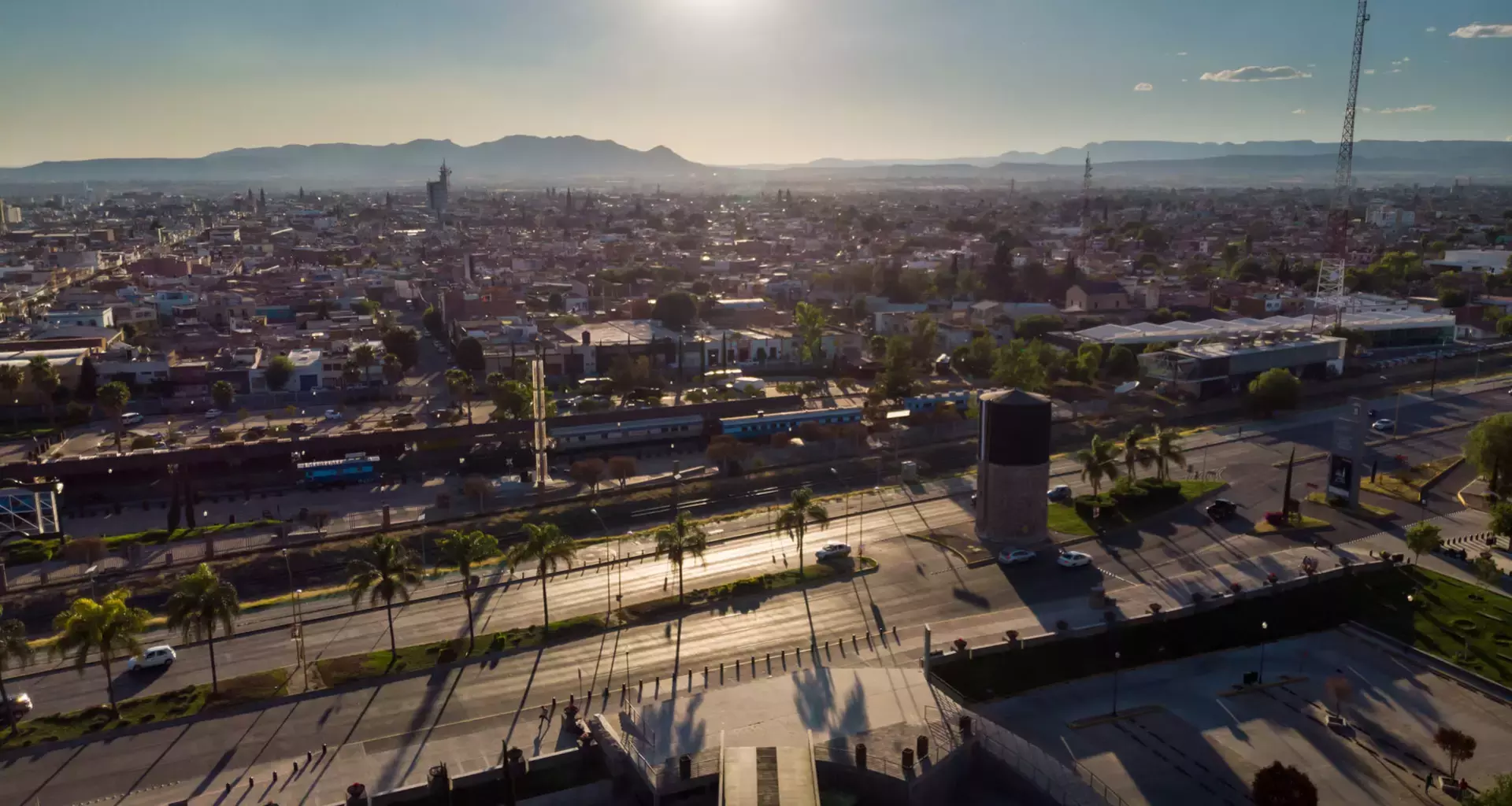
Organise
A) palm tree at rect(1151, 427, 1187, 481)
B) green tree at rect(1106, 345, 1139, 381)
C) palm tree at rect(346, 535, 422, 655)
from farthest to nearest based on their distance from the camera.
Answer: green tree at rect(1106, 345, 1139, 381), palm tree at rect(1151, 427, 1187, 481), palm tree at rect(346, 535, 422, 655)

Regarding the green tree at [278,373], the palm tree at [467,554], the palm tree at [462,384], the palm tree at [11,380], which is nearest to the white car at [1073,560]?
the palm tree at [467,554]

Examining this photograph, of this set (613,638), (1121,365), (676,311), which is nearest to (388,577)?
(613,638)

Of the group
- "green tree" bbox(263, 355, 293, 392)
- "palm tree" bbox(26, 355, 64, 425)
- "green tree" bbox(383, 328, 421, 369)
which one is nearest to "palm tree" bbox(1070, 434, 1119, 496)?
"green tree" bbox(383, 328, 421, 369)

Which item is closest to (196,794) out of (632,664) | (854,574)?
(632,664)

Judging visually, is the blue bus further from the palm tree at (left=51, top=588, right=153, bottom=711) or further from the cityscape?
the palm tree at (left=51, top=588, right=153, bottom=711)

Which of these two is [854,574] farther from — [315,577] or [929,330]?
[929,330]

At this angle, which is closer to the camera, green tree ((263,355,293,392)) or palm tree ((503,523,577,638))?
palm tree ((503,523,577,638))

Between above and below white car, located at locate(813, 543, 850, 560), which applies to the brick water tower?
above
